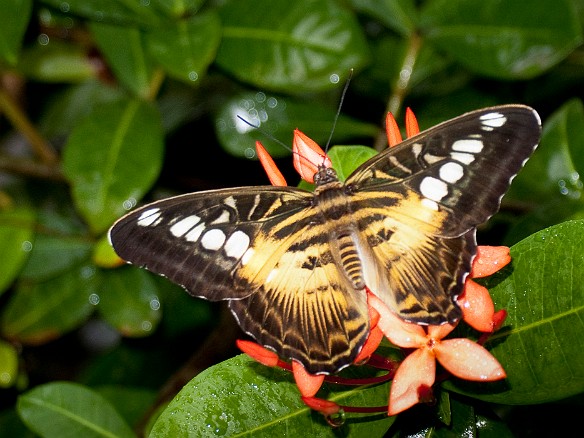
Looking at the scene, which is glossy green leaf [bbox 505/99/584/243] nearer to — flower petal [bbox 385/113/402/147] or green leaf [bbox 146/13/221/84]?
flower petal [bbox 385/113/402/147]

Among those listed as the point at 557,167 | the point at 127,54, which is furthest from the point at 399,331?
the point at 127,54

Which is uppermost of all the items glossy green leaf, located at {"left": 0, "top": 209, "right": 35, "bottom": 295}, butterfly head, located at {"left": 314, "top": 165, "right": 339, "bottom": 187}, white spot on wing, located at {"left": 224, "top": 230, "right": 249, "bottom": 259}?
butterfly head, located at {"left": 314, "top": 165, "right": 339, "bottom": 187}

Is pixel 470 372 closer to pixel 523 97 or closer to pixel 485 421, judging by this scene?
pixel 485 421

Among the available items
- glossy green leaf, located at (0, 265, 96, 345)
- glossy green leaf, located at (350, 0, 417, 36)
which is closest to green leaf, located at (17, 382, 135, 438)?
glossy green leaf, located at (0, 265, 96, 345)

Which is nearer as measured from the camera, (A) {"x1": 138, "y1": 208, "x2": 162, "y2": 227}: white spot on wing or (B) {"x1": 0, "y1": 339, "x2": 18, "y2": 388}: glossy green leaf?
(A) {"x1": 138, "y1": 208, "x2": 162, "y2": 227}: white spot on wing

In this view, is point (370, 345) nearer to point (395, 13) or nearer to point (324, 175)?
point (324, 175)

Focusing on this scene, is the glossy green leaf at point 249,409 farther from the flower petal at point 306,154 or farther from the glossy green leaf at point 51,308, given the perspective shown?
the glossy green leaf at point 51,308

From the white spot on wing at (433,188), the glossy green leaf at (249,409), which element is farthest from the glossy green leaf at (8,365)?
the white spot on wing at (433,188)
